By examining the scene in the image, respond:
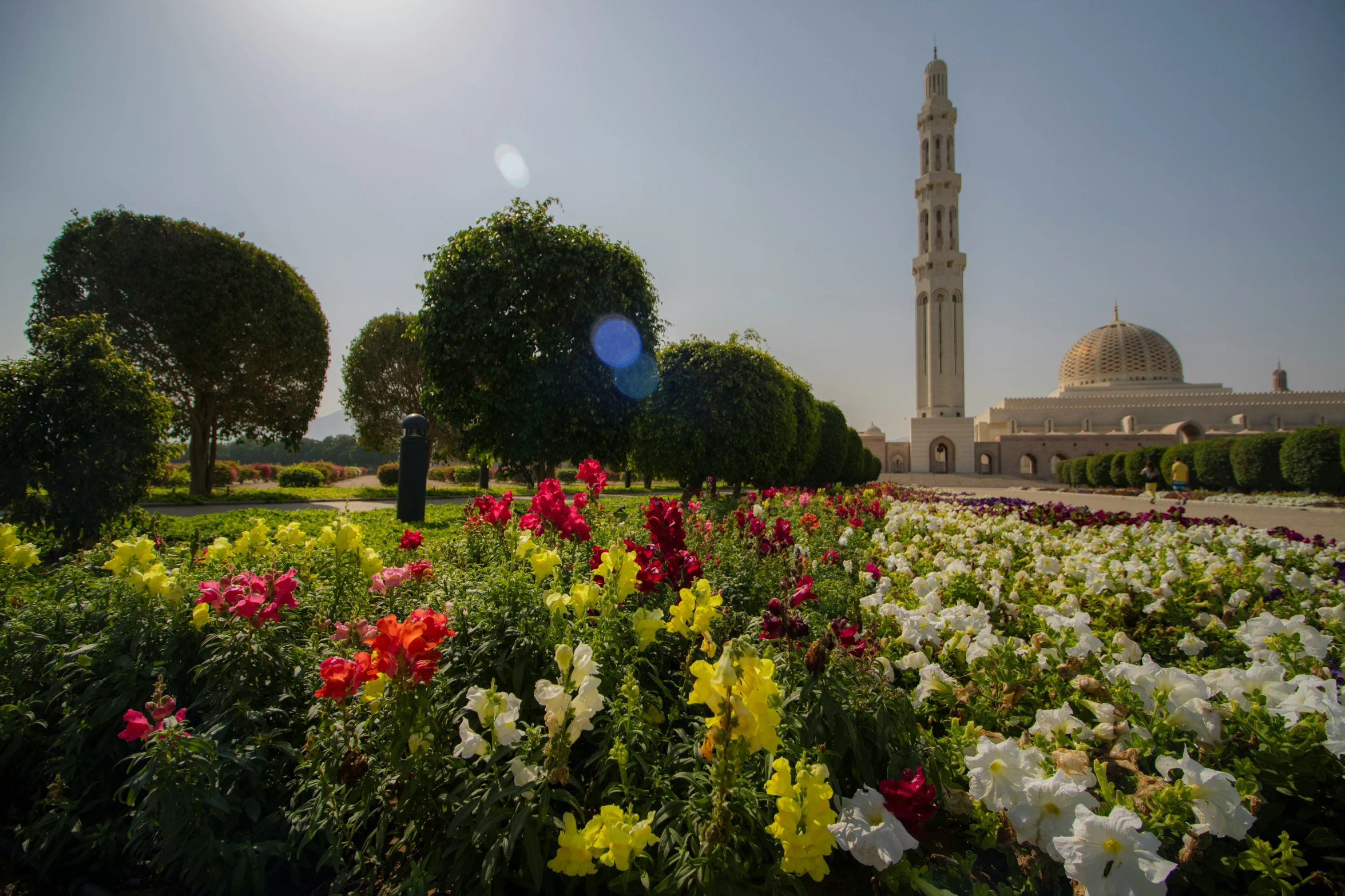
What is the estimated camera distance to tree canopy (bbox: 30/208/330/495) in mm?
13227

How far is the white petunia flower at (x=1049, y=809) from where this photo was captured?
1.45 m

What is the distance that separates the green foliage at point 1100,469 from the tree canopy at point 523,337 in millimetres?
30197

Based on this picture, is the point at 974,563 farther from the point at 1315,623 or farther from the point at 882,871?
the point at 882,871

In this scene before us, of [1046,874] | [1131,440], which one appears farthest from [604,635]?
[1131,440]

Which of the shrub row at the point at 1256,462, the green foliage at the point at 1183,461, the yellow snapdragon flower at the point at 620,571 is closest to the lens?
the yellow snapdragon flower at the point at 620,571

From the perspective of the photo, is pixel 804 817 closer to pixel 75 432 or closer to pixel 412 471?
pixel 75 432

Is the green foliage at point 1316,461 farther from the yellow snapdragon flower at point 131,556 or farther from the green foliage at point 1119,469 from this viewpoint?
the yellow snapdragon flower at point 131,556

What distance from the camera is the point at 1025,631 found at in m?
3.08

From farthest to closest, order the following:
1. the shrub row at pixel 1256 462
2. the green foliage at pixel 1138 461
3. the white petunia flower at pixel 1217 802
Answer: the green foliage at pixel 1138 461 < the shrub row at pixel 1256 462 < the white petunia flower at pixel 1217 802

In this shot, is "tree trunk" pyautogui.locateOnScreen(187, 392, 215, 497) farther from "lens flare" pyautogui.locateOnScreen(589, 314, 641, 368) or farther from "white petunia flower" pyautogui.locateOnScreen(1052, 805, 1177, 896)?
"white petunia flower" pyautogui.locateOnScreen(1052, 805, 1177, 896)

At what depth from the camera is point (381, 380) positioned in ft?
83.7

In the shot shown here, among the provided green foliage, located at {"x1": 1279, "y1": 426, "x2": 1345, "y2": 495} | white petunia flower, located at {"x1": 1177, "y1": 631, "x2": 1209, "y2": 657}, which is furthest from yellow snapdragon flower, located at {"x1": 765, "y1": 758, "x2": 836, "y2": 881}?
green foliage, located at {"x1": 1279, "y1": 426, "x2": 1345, "y2": 495}

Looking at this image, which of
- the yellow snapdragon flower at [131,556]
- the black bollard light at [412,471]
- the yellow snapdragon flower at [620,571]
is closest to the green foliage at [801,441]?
the black bollard light at [412,471]

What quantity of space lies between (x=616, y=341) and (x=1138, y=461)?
2814 centimetres
